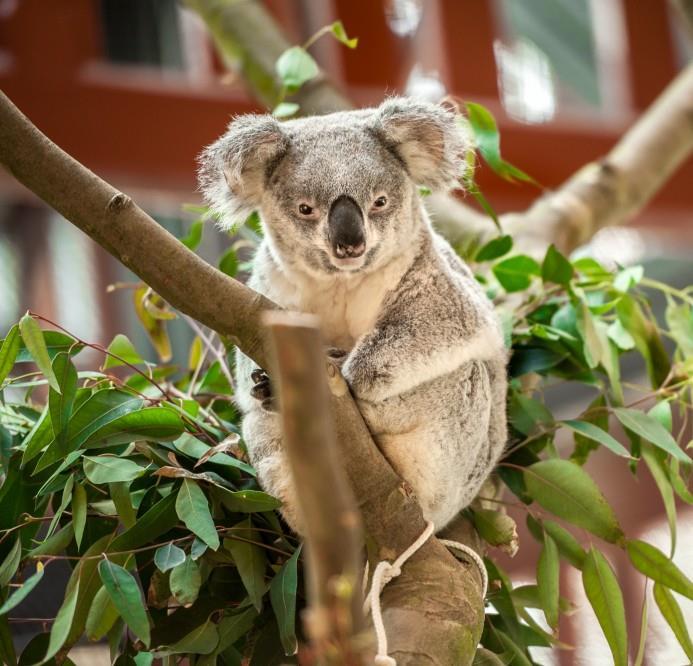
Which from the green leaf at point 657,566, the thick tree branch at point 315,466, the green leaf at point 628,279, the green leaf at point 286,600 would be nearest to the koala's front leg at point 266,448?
the green leaf at point 286,600

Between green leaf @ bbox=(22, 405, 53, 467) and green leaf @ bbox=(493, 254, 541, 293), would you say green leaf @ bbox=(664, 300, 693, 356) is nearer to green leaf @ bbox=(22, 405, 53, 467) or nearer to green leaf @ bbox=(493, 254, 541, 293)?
green leaf @ bbox=(493, 254, 541, 293)

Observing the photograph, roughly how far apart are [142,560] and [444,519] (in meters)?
0.60

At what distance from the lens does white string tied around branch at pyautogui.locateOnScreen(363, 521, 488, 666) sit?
1.66 meters

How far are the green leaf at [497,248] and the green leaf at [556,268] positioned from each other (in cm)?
16

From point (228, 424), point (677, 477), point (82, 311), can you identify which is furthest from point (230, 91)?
point (677, 477)

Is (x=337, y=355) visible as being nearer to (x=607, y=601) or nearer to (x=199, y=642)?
(x=199, y=642)

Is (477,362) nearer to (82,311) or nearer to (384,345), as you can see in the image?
(384,345)

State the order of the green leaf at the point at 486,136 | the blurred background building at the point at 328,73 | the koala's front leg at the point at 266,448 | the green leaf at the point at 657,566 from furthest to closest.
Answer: the blurred background building at the point at 328,73
the green leaf at the point at 486,136
the green leaf at the point at 657,566
the koala's front leg at the point at 266,448

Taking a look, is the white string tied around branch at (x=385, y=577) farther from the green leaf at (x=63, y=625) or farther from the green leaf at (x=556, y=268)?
the green leaf at (x=556, y=268)

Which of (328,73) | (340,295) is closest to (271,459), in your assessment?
(340,295)

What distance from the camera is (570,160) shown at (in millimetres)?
5582

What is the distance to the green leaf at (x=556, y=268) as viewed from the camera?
8.59 ft

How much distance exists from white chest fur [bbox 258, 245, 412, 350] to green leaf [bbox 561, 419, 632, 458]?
0.51 metres

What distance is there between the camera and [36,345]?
1.91m
